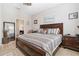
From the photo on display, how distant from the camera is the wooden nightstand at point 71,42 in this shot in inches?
97.4

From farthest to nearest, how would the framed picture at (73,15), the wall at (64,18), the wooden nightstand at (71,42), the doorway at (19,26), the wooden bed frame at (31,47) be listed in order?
1. the wooden nightstand at (71,42)
2. the framed picture at (73,15)
3. the wall at (64,18)
4. the doorway at (19,26)
5. the wooden bed frame at (31,47)

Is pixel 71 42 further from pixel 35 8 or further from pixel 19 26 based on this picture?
pixel 19 26

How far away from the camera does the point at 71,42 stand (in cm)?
262

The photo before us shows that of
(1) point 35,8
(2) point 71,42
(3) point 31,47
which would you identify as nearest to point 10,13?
(1) point 35,8

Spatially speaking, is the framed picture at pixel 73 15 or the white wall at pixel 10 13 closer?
the white wall at pixel 10 13

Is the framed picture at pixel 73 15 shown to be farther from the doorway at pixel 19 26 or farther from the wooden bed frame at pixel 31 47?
the doorway at pixel 19 26

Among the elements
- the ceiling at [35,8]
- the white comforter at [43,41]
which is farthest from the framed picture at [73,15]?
the white comforter at [43,41]

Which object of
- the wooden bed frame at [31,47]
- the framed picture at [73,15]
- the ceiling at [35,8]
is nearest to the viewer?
the wooden bed frame at [31,47]

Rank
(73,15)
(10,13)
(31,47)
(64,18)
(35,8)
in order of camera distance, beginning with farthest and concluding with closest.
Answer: (64,18)
(73,15)
(35,8)
(31,47)
(10,13)

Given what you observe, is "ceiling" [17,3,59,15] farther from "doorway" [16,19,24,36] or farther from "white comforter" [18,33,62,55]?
"white comforter" [18,33,62,55]

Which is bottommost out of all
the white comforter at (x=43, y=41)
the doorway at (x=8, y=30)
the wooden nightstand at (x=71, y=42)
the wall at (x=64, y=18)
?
the wooden nightstand at (x=71, y=42)

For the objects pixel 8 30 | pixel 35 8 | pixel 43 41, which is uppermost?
pixel 35 8

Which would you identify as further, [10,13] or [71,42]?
[71,42]

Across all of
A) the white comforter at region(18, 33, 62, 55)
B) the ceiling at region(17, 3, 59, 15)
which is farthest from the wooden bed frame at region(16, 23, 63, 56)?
the ceiling at region(17, 3, 59, 15)
